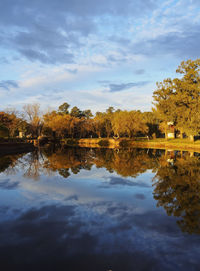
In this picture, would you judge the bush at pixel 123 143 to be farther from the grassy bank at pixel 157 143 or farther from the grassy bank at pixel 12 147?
the grassy bank at pixel 12 147

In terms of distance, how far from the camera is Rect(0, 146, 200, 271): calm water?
5.83 metres

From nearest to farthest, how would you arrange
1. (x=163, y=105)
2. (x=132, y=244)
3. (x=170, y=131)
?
(x=132, y=244), (x=163, y=105), (x=170, y=131)

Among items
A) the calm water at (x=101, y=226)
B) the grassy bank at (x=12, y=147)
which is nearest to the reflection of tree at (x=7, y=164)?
the calm water at (x=101, y=226)

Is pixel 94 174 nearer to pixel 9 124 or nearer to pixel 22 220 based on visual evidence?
pixel 22 220

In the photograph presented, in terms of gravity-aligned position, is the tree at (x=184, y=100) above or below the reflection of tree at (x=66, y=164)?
above

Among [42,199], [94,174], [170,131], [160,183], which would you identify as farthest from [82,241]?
[170,131]

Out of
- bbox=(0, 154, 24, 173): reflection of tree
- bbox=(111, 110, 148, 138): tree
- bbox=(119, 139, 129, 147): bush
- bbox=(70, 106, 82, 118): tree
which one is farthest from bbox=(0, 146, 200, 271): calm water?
bbox=(70, 106, 82, 118): tree

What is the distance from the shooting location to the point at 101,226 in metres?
7.98

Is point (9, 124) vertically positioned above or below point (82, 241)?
above

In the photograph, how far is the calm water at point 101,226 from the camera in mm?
5825

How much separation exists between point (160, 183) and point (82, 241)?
29.9 feet

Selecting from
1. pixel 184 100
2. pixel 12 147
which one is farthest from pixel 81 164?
pixel 184 100

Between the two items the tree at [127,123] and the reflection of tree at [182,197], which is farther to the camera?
the tree at [127,123]

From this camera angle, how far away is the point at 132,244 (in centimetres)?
664
